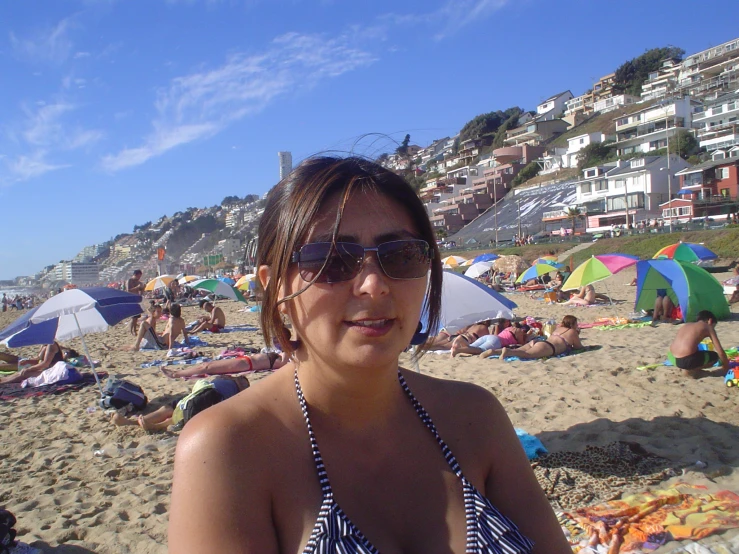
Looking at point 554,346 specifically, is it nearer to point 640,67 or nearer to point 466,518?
point 466,518

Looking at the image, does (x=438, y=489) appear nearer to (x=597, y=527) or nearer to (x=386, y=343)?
(x=386, y=343)

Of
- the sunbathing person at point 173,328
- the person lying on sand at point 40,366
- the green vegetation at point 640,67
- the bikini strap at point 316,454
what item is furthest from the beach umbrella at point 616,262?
the green vegetation at point 640,67

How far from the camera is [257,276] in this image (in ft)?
4.16

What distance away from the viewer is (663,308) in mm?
10609

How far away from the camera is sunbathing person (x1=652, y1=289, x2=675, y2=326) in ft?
34.7

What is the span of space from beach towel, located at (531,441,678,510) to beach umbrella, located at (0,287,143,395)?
562 centimetres

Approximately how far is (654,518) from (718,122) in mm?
74674

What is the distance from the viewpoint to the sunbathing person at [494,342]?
853 centimetres

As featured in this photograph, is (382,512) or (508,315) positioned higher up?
(382,512)

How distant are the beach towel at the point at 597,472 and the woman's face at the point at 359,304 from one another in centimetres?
285

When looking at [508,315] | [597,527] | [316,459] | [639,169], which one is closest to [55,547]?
[316,459]

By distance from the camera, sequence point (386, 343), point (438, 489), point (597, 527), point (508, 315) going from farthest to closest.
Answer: point (508, 315) → point (597, 527) → point (438, 489) → point (386, 343)

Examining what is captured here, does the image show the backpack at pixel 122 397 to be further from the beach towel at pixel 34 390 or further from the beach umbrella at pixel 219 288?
the beach umbrella at pixel 219 288

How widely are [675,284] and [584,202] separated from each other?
48.8m
